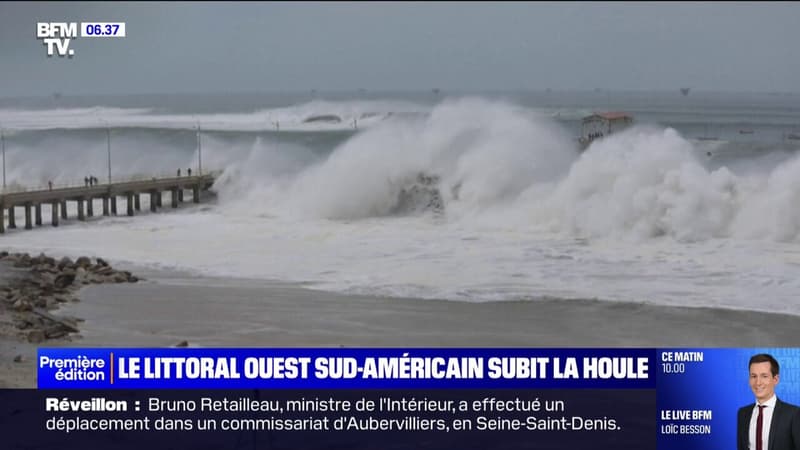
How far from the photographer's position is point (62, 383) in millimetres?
9719

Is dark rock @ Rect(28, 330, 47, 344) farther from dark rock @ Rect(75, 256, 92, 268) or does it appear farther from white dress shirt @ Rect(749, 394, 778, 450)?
white dress shirt @ Rect(749, 394, 778, 450)

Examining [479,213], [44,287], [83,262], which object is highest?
[479,213]

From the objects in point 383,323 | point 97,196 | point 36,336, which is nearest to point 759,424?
point 383,323

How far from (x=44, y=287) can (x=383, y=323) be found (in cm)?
546

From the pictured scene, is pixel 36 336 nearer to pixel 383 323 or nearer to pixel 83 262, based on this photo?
pixel 383 323

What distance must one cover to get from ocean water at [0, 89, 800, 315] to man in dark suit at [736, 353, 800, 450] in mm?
8420

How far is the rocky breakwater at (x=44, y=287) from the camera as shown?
13891mm

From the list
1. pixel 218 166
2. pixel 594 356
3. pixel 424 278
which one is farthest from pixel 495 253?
pixel 218 166

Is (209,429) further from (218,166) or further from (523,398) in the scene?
(218,166)

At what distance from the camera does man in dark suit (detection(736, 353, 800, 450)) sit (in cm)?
735

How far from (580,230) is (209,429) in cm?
1652

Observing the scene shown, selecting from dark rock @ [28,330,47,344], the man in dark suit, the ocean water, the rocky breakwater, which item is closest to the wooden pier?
the ocean water

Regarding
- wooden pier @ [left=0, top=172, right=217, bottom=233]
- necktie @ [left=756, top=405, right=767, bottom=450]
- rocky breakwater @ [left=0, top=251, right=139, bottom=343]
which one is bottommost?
necktie @ [left=756, top=405, right=767, bottom=450]

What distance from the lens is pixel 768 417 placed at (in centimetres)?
747
